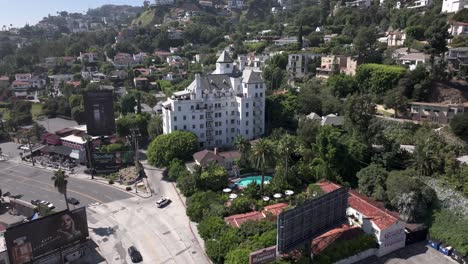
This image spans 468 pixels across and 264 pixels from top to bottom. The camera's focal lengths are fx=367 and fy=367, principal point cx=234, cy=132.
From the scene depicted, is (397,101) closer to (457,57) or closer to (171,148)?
(457,57)

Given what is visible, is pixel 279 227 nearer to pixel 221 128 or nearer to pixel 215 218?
pixel 215 218

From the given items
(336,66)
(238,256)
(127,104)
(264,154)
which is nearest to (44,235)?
(238,256)

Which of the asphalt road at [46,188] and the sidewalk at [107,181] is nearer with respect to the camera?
the asphalt road at [46,188]

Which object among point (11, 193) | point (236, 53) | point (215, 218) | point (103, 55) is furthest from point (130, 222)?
point (103, 55)

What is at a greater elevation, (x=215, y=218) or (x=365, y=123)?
(x=365, y=123)

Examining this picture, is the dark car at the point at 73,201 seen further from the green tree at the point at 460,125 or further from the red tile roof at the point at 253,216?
the green tree at the point at 460,125

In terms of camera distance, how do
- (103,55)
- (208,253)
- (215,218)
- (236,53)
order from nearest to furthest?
(208,253), (215,218), (236,53), (103,55)

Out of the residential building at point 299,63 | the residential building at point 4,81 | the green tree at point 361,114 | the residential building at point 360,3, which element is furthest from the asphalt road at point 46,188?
the residential building at point 360,3

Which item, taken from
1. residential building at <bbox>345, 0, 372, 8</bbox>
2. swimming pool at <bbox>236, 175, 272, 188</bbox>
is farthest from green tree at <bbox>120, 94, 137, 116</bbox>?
residential building at <bbox>345, 0, 372, 8</bbox>
